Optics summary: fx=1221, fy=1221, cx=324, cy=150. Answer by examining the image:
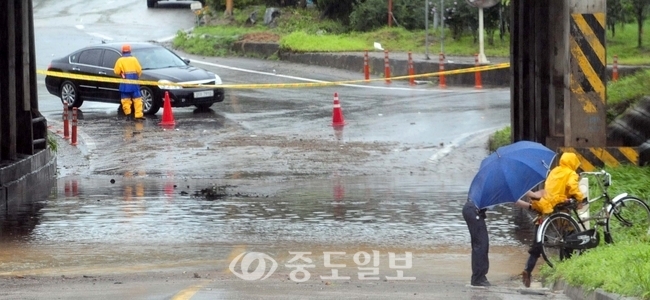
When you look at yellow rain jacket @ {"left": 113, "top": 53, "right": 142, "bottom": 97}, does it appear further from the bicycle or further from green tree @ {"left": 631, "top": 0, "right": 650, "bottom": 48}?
the bicycle

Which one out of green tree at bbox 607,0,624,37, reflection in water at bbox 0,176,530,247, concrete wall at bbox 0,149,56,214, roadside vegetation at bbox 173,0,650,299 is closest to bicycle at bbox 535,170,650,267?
reflection in water at bbox 0,176,530,247

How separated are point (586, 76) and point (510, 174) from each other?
408 cm

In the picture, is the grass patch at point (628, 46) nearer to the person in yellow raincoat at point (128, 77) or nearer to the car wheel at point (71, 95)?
the person in yellow raincoat at point (128, 77)

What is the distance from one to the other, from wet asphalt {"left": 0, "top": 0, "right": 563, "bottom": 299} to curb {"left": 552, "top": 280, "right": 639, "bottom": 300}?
37 centimetres

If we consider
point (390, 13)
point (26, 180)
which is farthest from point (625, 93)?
point (390, 13)

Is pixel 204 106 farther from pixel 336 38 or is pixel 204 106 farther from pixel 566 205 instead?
pixel 566 205

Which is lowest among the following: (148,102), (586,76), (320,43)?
(148,102)

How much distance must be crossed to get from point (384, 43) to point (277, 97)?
875 centimetres

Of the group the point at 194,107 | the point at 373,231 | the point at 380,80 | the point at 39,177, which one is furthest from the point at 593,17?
the point at 380,80

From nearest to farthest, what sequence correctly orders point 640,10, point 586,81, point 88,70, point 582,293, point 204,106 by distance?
point 582,293 → point 586,81 → point 204,106 → point 88,70 → point 640,10

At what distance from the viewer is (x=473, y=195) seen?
10.6 m

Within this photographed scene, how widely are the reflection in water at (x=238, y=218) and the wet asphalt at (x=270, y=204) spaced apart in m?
0.03

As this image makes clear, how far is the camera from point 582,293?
30.7ft

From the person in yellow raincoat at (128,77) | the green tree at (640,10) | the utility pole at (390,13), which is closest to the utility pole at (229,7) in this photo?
the utility pole at (390,13)
